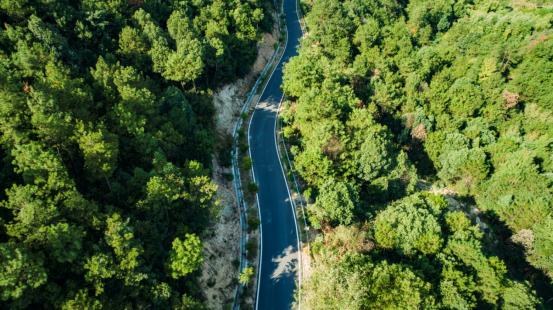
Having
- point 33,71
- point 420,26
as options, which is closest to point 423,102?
point 420,26

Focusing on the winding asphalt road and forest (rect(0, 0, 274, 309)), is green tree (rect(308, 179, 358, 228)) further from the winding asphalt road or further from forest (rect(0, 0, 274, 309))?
forest (rect(0, 0, 274, 309))

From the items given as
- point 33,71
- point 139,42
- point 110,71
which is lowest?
point 33,71

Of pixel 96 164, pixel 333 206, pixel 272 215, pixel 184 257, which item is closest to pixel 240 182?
pixel 272 215

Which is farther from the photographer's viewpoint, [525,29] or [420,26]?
[420,26]

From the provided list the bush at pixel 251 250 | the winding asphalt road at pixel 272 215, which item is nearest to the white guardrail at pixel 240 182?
the bush at pixel 251 250

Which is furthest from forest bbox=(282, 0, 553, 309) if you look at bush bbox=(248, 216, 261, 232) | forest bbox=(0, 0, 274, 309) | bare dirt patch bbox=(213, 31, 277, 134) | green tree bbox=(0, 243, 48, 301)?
green tree bbox=(0, 243, 48, 301)

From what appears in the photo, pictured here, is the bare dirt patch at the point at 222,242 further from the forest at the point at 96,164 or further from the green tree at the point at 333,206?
the green tree at the point at 333,206

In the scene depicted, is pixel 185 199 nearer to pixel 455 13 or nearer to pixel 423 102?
pixel 423 102
